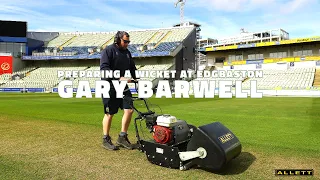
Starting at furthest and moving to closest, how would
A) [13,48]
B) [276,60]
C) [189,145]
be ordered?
1. [13,48]
2. [276,60]
3. [189,145]

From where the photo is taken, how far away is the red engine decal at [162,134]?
377cm

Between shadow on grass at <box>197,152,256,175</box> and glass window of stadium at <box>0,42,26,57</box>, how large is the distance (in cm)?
5719

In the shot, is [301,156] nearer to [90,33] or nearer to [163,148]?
[163,148]

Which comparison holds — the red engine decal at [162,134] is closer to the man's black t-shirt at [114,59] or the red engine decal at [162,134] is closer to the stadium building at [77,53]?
the man's black t-shirt at [114,59]

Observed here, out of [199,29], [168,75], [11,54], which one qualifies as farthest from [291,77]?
[11,54]

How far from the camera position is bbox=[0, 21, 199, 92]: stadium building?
47.0 m

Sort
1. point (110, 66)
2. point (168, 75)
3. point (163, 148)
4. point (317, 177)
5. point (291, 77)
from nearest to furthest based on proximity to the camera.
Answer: point (317, 177) < point (163, 148) < point (110, 66) < point (291, 77) < point (168, 75)

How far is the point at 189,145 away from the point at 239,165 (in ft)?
2.61

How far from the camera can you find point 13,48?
2100 inches

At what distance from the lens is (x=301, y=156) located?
14.2 feet

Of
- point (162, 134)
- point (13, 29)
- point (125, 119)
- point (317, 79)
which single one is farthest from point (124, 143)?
point (13, 29)

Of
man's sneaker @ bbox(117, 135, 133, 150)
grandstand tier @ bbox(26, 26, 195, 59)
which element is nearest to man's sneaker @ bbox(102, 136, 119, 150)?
man's sneaker @ bbox(117, 135, 133, 150)

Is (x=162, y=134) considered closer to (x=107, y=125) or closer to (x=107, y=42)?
(x=107, y=125)

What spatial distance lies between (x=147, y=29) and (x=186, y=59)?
11.2 metres
